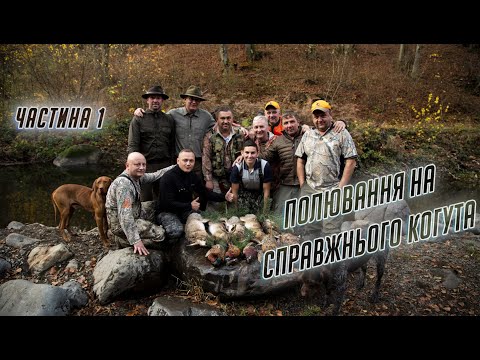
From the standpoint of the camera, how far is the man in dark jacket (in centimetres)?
512

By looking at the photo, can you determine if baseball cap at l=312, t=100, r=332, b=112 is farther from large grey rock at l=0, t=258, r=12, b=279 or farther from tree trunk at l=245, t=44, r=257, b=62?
tree trunk at l=245, t=44, r=257, b=62

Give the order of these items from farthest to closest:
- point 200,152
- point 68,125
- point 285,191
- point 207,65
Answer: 1. point 207,65
2. point 68,125
3. point 200,152
4. point 285,191

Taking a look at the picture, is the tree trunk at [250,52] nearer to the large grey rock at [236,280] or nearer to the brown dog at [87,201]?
the brown dog at [87,201]

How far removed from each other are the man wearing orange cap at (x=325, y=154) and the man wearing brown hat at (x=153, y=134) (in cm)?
220

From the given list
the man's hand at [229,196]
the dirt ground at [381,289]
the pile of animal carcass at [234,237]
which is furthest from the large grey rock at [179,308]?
the man's hand at [229,196]

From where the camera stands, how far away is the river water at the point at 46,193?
29.9 feet

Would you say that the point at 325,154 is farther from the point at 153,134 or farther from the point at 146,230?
the point at 153,134

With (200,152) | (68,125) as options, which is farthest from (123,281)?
(68,125)

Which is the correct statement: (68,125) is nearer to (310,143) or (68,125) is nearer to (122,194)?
(122,194)

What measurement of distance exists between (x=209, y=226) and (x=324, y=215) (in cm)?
157

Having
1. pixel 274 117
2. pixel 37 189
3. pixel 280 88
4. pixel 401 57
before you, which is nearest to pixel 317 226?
pixel 274 117

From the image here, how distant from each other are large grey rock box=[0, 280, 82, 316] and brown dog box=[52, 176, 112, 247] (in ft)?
4.40

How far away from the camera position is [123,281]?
491 centimetres

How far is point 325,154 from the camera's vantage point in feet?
16.3
